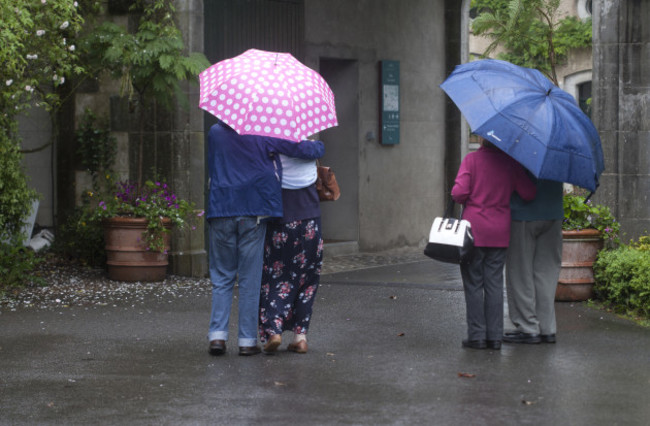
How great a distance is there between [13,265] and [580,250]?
5.13 meters

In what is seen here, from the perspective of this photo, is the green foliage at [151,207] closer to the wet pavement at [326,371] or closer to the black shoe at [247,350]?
the wet pavement at [326,371]

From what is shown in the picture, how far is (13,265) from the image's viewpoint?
1009cm

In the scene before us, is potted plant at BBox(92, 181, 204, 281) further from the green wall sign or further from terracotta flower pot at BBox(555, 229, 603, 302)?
the green wall sign

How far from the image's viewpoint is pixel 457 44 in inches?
643

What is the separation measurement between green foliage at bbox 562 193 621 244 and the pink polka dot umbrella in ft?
→ 11.0

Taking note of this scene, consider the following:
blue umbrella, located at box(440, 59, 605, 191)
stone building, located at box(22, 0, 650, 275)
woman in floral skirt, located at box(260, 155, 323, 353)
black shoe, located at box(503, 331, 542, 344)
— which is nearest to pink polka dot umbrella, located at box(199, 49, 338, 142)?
woman in floral skirt, located at box(260, 155, 323, 353)

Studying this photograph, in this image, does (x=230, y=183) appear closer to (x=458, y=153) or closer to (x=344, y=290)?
(x=344, y=290)

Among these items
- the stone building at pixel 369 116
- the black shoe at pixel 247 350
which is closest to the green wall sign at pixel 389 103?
the stone building at pixel 369 116

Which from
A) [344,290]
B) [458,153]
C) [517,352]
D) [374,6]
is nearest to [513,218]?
[517,352]

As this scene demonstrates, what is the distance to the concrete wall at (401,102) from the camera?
14211 mm

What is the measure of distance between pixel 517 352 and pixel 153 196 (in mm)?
4902

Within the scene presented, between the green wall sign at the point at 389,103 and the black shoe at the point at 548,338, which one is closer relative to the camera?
the black shoe at the point at 548,338

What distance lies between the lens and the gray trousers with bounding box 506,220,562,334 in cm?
743

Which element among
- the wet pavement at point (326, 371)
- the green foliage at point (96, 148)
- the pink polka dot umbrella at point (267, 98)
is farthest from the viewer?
the green foliage at point (96, 148)
